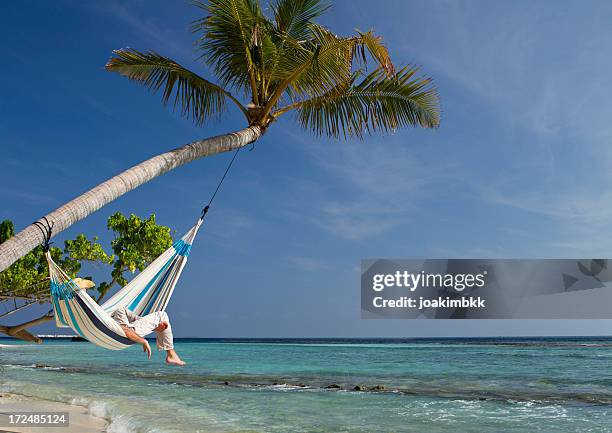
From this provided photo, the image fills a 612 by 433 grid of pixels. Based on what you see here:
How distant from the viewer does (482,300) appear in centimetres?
2116

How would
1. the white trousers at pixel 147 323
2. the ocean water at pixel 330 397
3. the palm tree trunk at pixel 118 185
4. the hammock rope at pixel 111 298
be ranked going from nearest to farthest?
the palm tree trunk at pixel 118 185
the hammock rope at pixel 111 298
the white trousers at pixel 147 323
the ocean water at pixel 330 397

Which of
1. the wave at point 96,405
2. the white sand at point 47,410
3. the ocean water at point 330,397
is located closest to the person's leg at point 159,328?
the white sand at point 47,410

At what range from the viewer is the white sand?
608cm

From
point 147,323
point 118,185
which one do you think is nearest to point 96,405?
point 147,323

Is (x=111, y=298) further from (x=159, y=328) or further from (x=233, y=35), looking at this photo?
(x=233, y=35)

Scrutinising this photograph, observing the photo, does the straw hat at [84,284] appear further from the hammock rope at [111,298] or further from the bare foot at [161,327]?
the bare foot at [161,327]

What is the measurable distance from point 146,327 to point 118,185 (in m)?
0.90

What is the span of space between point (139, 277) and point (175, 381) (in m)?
9.49

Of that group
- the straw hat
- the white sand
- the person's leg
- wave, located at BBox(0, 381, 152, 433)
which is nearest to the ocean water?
wave, located at BBox(0, 381, 152, 433)

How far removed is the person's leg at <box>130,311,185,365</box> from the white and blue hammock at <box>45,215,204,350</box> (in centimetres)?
10

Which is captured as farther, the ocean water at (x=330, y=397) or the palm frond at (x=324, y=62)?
the ocean water at (x=330, y=397)

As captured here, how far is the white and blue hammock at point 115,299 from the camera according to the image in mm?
3178

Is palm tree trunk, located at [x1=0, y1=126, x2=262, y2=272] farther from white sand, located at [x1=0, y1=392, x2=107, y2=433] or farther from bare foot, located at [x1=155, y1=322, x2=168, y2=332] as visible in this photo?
white sand, located at [x1=0, y1=392, x2=107, y2=433]

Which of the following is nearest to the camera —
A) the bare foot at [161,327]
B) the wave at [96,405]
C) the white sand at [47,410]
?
the bare foot at [161,327]
